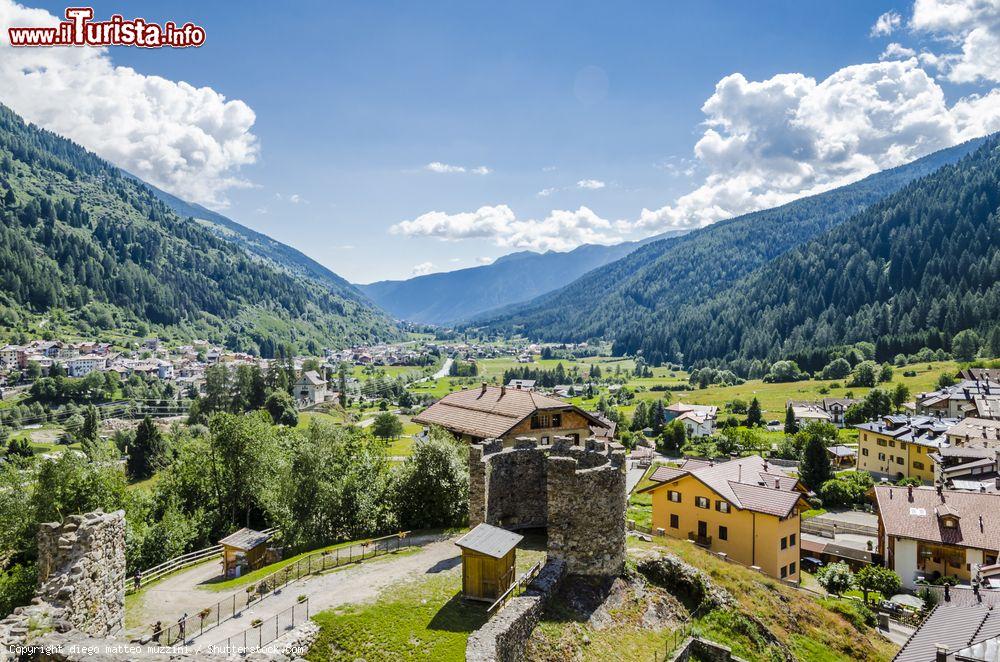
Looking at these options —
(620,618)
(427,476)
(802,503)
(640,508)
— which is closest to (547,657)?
(620,618)

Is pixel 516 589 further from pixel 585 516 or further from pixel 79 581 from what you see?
pixel 79 581

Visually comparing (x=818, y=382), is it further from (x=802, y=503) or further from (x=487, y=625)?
(x=487, y=625)

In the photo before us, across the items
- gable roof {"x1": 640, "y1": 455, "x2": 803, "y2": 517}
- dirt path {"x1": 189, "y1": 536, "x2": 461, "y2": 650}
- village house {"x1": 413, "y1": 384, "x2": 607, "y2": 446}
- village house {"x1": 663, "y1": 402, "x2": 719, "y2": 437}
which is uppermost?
village house {"x1": 413, "y1": 384, "x2": 607, "y2": 446}

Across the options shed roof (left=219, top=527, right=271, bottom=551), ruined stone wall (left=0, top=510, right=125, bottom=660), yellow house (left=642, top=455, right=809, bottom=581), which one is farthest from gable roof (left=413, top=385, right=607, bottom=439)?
ruined stone wall (left=0, top=510, right=125, bottom=660)

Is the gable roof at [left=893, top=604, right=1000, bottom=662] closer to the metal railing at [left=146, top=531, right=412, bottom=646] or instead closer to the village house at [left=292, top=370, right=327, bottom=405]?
the metal railing at [left=146, top=531, right=412, bottom=646]

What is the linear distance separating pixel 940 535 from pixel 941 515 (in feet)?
6.93

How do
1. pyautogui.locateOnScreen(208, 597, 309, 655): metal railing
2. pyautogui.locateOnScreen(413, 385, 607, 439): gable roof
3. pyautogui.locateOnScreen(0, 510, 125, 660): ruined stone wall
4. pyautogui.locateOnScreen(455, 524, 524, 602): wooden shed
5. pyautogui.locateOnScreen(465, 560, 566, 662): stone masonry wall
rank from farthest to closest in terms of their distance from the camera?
pyautogui.locateOnScreen(413, 385, 607, 439): gable roof < pyautogui.locateOnScreen(455, 524, 524, 602): wooden shed < pyautogui.locateOnScreen(208, 597, 309, 655): metal railing < pyautogui.locateOnScreen(0, 510, 125, 660): ruined stone wall < pyautogui.locateOnScreen(465, 560, 566, 662): stone masonry wall

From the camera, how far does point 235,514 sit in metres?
43.9

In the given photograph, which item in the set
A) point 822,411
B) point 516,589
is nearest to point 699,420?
A: point 822,411

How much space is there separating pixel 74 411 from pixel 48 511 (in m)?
157

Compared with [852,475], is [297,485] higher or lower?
higher

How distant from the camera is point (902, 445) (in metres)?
88.6

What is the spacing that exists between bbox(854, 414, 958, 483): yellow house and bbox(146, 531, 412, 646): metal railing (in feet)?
279

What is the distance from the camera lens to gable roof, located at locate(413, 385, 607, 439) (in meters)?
45.1
